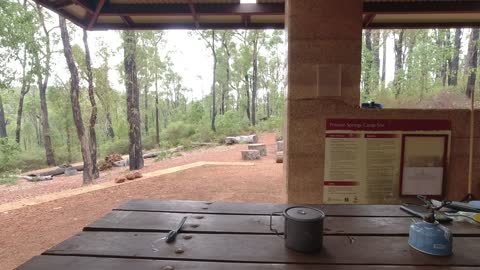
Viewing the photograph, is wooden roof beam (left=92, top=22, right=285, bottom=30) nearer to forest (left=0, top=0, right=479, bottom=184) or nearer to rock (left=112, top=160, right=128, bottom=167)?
forest (left=0, top=0, right=479, bottom=184)

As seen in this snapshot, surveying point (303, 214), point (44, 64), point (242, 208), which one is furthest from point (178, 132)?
point (303, 214)

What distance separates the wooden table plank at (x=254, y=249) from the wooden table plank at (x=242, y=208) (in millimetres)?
341

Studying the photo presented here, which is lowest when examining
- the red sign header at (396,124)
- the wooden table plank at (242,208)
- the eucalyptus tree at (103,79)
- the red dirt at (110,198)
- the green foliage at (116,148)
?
the green foliage at (116,148)

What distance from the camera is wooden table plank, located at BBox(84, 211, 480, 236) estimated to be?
1.46 m

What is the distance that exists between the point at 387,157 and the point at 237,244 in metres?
1.93

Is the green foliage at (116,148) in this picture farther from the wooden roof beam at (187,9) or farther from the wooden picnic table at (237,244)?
the wooden picnic table at (237,244)

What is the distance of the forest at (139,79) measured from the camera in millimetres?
10156

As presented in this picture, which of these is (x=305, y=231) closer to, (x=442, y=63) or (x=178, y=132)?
(x=442, y=63)

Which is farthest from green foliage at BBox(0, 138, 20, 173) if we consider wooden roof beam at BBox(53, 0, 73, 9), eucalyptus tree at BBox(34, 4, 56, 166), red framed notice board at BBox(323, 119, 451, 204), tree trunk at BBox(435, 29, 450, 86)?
tree trunk at BBox(435, 29, 450, 86)

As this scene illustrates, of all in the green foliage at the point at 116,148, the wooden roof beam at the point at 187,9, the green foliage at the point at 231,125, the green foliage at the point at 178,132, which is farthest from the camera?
the green foliage at the point at 178,132

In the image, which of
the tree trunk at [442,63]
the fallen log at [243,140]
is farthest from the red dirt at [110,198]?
the tree trunk at [442,63]

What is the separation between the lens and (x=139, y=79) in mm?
20156

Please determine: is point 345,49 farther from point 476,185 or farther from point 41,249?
point 41,249

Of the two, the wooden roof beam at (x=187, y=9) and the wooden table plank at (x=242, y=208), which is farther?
the wooden roof beam at (x=187, y=9)
